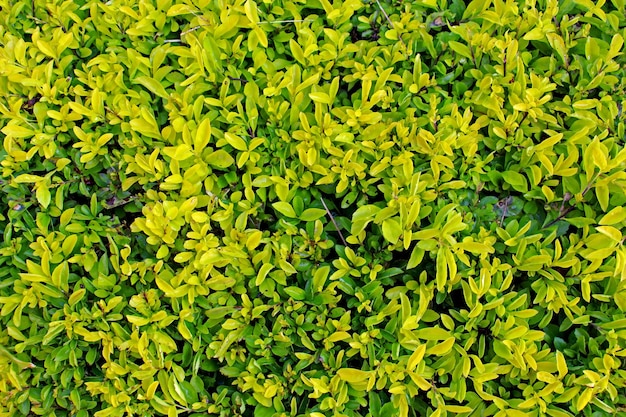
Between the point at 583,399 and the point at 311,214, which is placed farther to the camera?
the point at 311,214

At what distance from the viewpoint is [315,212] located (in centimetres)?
189

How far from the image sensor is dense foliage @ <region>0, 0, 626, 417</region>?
1.78m

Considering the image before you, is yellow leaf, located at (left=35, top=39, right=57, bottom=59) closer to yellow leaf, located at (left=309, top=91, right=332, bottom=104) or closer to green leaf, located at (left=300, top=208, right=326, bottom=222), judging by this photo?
yellow leaf, located at (left=309, top=91, right=332, bottom=104)

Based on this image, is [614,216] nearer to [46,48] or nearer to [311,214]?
[311,214]

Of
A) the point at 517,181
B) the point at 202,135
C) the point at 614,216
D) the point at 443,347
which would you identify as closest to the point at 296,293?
the point at 443,347

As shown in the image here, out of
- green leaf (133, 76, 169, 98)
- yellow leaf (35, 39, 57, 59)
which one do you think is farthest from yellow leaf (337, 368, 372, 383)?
yellow leaf (35, 39, 57, 59)

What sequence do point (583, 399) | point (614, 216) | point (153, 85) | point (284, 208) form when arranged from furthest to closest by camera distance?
1. point (153, 85)
2. point (284, 208)
3. point (614, 216)
4. point (583, 399)

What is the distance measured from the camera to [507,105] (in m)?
2.02

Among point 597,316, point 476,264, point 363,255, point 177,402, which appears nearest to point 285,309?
point 363,255

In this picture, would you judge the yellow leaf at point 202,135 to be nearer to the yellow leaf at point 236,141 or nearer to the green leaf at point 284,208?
the yellow leaf at point 236,141

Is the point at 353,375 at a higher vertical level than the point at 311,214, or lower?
lower

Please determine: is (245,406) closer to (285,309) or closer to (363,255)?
(285,309)

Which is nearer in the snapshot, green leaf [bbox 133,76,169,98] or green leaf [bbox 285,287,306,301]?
green leaf [bbox 285,287,306,301]

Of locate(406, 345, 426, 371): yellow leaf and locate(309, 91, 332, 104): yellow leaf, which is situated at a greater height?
locate(309, 91, 332, 104): yellow leaf
